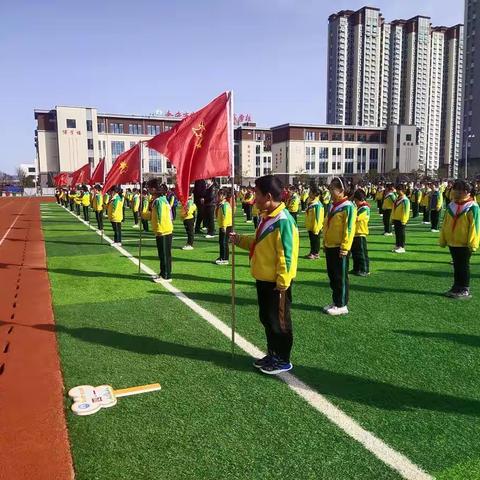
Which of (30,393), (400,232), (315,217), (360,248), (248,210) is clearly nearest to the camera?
(30,393)

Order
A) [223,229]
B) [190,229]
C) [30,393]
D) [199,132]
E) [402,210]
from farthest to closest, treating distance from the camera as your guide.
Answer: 1. [190,229]
2. [402,210]
3. [223,229]
4. [199,132]
5. [30,393]

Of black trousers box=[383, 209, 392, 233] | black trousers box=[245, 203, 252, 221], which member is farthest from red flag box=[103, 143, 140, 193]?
black trousers box=[245, 203, 252, 221]

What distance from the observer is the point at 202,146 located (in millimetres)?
5539

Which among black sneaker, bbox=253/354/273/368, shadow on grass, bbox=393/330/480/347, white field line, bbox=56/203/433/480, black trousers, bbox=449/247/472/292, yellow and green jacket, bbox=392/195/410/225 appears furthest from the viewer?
yellow and green jacket, bbox=392/195/410/225

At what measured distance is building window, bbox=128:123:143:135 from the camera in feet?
297

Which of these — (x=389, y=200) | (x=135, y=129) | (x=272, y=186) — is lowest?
(x=389, y=200)

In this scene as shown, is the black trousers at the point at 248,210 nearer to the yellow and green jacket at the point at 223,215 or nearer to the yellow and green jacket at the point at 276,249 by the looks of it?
the yellow and green jacket at the point at 223,215

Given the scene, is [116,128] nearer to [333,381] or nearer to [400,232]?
[400,232]

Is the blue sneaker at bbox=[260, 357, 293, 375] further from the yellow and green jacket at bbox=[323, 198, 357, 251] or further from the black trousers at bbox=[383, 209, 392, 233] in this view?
the black trousers at bbox=[383, 209, 392, 233]

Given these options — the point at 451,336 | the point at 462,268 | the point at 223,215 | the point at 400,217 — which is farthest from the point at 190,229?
the point at 451,336

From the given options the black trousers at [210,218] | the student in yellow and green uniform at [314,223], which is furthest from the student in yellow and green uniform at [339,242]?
the black trousers at [210,218]

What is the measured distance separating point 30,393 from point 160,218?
504 cm

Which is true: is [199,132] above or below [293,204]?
above

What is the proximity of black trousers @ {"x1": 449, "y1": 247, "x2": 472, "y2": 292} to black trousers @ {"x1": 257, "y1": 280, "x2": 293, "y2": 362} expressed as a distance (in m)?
4.11
